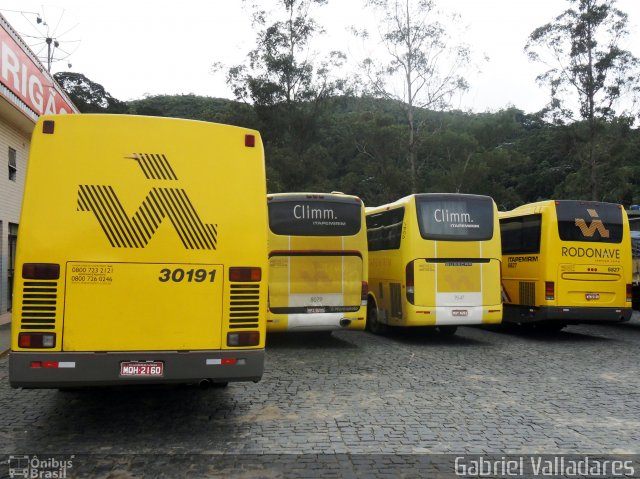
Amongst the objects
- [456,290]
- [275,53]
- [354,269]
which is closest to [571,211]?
[456,290]

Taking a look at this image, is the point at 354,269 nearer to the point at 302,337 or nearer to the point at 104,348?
the point at 302,337

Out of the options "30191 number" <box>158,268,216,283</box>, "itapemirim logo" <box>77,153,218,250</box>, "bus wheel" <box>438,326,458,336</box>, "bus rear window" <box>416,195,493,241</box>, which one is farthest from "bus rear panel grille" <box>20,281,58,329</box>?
"bus wheel" <box>438,326,458,336</box>

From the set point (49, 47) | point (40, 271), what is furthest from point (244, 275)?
point (49, 47)

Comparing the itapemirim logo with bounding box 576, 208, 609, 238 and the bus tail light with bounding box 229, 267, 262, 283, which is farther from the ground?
the itapemirim logo with bounding box 576, 208, 609, 238

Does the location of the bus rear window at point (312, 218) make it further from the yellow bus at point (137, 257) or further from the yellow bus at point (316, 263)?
the yellow bus at point (137, 257)

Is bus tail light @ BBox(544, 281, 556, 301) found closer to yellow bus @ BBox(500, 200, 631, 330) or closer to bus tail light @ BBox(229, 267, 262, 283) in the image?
yellow bus @ BBox(500, 200, 631, 330)

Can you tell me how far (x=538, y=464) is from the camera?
17.3 feet

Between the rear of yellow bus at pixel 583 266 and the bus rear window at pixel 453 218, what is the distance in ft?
4.78

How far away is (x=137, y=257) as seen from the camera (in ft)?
19.3

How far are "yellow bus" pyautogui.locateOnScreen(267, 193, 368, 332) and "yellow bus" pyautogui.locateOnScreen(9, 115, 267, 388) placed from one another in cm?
600

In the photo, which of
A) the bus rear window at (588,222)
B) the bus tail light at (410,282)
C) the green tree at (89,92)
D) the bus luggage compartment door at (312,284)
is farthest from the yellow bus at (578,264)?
the green tree at (89,92)

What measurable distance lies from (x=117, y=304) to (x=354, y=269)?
7268 millimetres

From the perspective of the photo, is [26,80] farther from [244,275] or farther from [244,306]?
[244,306]

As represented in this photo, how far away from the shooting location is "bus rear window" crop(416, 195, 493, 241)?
13.1 meters
